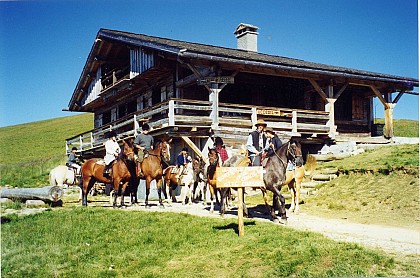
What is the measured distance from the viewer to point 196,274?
8023 millimetres

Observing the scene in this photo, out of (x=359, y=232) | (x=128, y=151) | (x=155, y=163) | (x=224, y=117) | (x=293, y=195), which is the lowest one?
(x=359, y=232)

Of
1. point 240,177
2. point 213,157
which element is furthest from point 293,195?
point 240,177

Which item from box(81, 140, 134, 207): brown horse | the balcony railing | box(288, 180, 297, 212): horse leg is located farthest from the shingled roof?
box(288, 180, 297, 212): horse leg

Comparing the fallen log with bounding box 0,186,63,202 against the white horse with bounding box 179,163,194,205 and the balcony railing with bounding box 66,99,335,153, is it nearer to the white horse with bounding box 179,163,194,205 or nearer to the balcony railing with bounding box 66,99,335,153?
the white horse with bounding box 179,163,194,205

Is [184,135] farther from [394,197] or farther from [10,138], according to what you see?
[394,197]

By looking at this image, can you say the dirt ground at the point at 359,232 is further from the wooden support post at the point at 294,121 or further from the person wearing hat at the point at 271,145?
the wooden support post at the point at 294,121

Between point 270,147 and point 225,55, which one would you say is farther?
point 225,55

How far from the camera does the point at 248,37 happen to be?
2548 cm

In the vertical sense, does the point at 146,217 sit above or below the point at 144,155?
below

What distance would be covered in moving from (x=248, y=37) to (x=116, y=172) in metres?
14.1

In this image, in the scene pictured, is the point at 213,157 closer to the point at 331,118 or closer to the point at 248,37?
the point at 331,118

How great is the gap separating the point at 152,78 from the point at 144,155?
8406 mm

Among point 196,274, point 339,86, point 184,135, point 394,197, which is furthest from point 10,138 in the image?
point 339,86

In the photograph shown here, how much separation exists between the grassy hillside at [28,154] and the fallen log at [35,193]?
0.34 m
